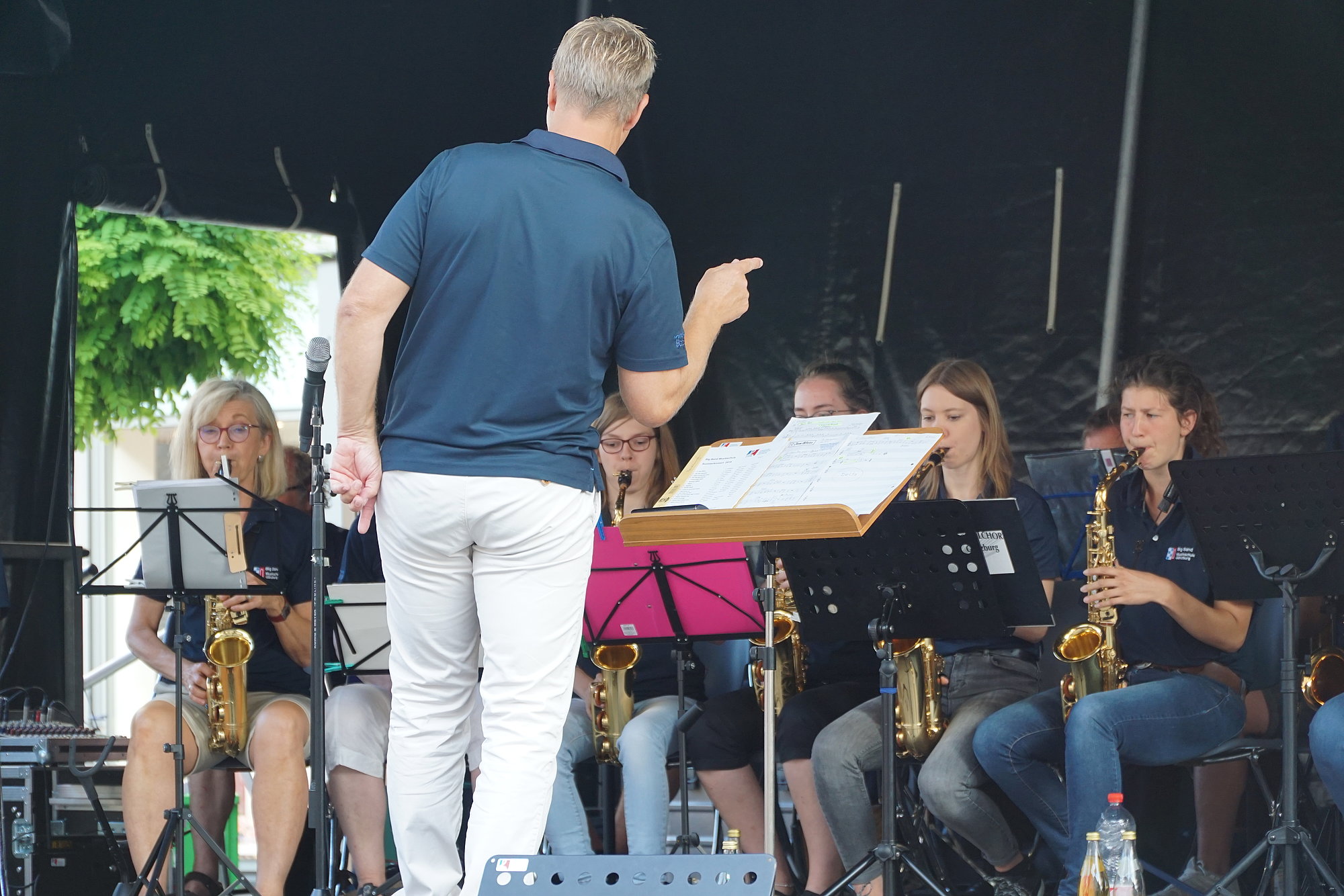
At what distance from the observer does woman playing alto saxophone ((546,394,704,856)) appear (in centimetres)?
403

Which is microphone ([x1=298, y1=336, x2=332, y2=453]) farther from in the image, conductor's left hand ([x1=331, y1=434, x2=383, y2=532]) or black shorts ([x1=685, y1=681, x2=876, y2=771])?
black shorts ([x1=685, y1=681, x2=876, y2=771])

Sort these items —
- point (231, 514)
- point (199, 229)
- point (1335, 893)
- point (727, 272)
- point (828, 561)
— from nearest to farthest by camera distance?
1. point (727, 272)
2. point (1335, 893)
3. point (828, 561)
4. point (231, 514)
5. point (199, 229)

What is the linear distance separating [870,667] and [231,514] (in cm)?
193

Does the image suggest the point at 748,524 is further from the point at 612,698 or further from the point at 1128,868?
the point at 612,698

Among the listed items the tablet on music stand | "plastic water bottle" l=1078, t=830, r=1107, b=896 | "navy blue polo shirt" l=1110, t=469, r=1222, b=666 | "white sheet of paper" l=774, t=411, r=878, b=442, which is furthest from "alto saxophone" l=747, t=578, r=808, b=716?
the tablet on music stand

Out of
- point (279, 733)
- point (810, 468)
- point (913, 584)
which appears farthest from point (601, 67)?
point (279, 733)

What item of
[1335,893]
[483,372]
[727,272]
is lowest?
[1335,893]

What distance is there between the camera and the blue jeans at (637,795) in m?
4.01

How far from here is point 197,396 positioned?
4508 mm

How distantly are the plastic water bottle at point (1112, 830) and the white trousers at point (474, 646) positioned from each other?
4.29 ft

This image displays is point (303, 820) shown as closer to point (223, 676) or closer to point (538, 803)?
point (223, 676)

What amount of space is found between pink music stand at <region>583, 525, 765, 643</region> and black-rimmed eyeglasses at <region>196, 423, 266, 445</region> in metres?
1.31

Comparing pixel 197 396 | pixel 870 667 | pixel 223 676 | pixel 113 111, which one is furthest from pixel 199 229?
pixel 870 667

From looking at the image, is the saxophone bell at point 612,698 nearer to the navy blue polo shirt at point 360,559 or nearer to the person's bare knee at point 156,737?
the navy blue polo shirt at point 360,559
